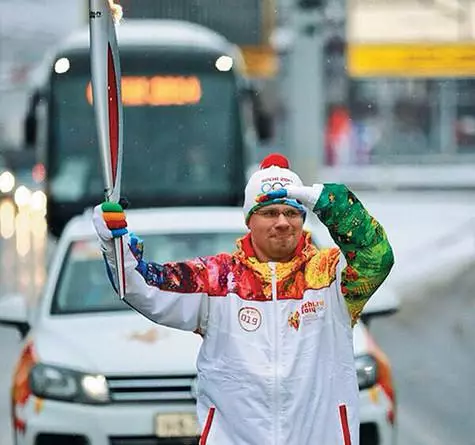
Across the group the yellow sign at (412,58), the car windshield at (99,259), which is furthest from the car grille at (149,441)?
the yellow sign at (412,58)

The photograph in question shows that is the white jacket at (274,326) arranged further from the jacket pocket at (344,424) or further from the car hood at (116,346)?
the car hood at (116,346)

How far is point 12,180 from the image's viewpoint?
3086 cm

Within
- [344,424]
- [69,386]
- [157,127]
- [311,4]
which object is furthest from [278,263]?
[311,4]

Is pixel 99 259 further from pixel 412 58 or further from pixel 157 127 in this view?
pixel 412 58

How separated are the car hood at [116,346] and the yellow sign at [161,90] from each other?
7.65m

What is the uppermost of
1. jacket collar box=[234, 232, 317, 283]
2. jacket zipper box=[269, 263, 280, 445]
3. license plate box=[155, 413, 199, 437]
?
jacket collar box=[234, 232, 317, 283]

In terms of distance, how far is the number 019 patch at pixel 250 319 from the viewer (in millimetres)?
3684

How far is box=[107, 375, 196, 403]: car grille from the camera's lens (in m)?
5.61

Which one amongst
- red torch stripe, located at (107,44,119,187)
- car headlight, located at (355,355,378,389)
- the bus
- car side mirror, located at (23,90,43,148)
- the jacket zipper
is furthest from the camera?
car side mirror, located at (23,90,43,148)

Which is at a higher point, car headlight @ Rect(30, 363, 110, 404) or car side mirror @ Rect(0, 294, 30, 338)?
car side mirror @ Rect(0, 294, 30, 338)

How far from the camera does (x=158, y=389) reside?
18.4 feet

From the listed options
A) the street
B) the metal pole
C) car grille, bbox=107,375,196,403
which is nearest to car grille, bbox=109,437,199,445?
car grille, bbox=107,375,196,403

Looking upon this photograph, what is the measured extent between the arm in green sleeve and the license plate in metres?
2.04

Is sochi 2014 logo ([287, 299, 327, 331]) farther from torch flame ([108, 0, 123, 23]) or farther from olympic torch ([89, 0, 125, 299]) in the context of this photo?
torch flame ([108, 0, 123, 23])
